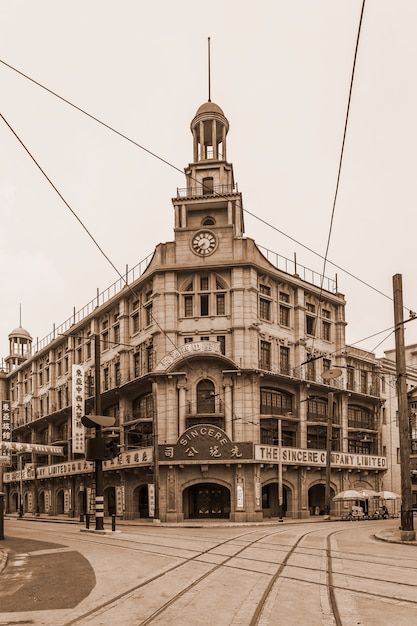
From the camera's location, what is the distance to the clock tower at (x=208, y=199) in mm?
50375

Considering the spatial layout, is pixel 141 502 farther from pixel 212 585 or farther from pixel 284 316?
pixel 212 585

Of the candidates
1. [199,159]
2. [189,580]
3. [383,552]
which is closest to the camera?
[189,580]

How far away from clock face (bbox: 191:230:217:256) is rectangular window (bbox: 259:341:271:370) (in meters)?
8.30

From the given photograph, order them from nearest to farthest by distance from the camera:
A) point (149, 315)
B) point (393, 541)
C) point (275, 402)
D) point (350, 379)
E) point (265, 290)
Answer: point (393, 541) < point (275, 402) < point (265, 290) < point (149, 315) < point (350, 379)

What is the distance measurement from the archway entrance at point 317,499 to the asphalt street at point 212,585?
106 feet

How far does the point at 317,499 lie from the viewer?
55.6 metres

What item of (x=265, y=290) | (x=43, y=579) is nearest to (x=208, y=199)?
(x=265, y=290)

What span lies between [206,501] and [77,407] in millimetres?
13502

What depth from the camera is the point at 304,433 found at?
52250 millimetres

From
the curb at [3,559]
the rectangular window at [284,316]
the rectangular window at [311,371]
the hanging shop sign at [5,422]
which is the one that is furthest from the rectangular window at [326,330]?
the curb at [3,559]

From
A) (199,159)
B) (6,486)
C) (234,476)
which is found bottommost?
(6,486)

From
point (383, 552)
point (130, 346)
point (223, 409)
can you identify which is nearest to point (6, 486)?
point (130, 346)

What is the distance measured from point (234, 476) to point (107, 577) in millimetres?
31754

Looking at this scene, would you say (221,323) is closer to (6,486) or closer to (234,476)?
(234,476)
